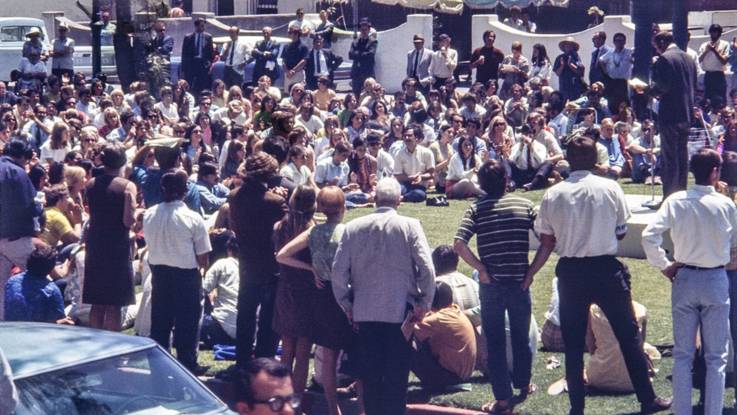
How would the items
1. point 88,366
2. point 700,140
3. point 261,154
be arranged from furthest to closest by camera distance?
1. point 700,140
2. point 261,154
3. point 88,366

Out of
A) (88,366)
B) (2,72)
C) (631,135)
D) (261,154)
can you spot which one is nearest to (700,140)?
(631,135)

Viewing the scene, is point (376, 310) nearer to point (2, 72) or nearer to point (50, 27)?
point (2, 72)

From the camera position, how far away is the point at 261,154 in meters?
10.7

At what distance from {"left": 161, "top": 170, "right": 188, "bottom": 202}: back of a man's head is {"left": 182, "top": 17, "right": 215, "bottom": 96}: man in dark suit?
17947 millimetres

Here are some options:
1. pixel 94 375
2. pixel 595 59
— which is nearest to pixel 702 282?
pixel 94 375

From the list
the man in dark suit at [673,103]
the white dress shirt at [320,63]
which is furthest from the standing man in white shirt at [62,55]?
the man in dark suit at [673,103]

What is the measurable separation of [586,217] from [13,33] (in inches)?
1102

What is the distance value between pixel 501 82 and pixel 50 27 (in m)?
17.9

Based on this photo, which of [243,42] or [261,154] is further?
[243,42]

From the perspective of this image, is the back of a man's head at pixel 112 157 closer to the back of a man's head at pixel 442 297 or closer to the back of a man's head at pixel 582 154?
the back of a man's head at pixel 442 297

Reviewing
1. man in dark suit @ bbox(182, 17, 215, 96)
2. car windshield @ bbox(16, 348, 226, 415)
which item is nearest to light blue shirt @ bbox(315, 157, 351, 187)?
man in dark suit @ bbox(182, 17, 215, 96)

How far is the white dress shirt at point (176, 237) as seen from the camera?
10469 millimetres

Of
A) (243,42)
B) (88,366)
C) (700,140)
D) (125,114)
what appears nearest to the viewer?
(88,366)

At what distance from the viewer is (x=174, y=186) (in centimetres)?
1053
